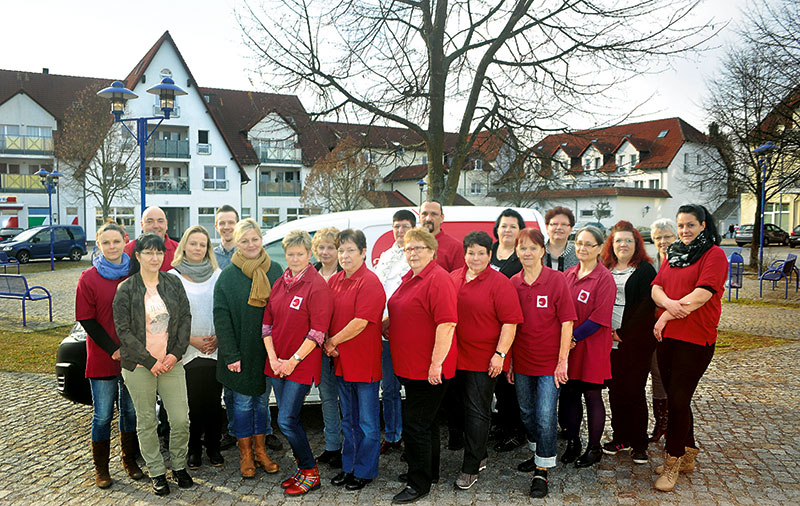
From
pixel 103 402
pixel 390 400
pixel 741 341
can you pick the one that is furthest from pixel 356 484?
pixel 741 341

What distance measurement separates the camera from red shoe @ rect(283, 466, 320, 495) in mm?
4258

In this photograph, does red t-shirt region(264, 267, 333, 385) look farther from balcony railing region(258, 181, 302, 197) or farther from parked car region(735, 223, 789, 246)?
balcony railing region(258, 181, 302, 197)

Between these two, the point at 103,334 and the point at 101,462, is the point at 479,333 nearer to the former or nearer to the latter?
the point at 103,334

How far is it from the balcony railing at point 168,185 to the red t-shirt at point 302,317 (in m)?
39.3

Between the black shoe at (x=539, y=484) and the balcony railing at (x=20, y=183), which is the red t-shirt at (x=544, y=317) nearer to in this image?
the black shoe at (x=539, y=484)

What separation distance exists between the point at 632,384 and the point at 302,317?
2.70 meters

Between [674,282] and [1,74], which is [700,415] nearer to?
[674,282]

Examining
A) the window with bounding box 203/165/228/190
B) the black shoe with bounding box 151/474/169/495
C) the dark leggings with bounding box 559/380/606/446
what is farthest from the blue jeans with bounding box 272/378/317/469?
the window with bounding box 203/165/228/190

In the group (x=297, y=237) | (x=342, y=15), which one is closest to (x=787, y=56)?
(x=342, y=15)

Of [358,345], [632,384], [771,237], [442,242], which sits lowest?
[632,384]

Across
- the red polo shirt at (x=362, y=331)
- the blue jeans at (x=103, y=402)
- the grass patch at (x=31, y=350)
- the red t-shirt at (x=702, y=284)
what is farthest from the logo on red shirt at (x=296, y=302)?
the grass patch at (x=31, y=350)

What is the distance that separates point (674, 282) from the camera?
444cm

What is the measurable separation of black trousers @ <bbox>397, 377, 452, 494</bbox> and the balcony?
39.8 meters

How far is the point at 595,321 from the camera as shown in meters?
4.43
